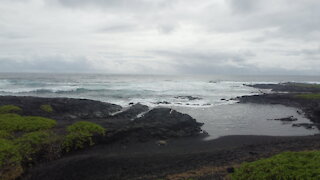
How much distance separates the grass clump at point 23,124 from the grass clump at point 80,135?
6.87 feet

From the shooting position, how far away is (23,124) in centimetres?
1828

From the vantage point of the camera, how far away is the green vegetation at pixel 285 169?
27.7ft

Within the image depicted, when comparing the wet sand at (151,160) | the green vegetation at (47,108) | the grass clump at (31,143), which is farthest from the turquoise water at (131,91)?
the grass clump at (31,143)

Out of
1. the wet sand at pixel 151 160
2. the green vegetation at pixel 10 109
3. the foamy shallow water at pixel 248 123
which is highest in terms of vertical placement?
the green vegetation at pixel 10 109

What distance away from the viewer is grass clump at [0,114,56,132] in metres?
17.7

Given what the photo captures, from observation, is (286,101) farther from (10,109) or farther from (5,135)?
(5,135)

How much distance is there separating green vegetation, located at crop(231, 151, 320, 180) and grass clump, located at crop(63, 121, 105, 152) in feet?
34.1

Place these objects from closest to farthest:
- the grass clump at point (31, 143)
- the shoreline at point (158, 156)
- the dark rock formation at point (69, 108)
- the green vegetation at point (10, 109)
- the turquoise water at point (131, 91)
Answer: the shoreline at point (158, 156)
the grass clump at point (31, 143)
the green vegetation at point (10, 109)
the dark rock formation at point (69, 108)
the turquoise water at point (131, 91)

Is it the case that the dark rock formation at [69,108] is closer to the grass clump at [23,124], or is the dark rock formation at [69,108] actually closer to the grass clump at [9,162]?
the grass clump at [23,124]

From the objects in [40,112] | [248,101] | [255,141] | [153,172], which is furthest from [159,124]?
[248,101]

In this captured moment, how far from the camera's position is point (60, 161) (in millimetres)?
14219

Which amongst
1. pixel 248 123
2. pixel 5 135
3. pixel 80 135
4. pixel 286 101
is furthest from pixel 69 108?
pixel 286 101

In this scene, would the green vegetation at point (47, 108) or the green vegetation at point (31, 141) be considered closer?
the green vegetation at point (31, 141)

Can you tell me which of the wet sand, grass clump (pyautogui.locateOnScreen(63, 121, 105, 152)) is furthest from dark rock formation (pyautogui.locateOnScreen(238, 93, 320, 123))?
grass clump (pyautogui.locateOnScreen(63, 121, 105, 152))
